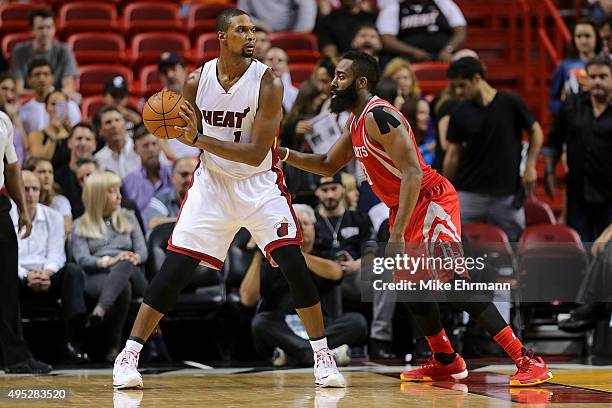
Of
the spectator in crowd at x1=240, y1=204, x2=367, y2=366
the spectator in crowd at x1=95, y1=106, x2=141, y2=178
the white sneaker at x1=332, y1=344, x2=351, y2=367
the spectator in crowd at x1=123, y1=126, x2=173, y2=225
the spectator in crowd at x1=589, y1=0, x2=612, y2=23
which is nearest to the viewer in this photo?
the white sneaker at x1=332, y1=344, x2=351, y2=367

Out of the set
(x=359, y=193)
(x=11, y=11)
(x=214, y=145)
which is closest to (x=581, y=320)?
(x=359, y=193)

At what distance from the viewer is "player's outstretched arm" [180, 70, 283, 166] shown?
5.77 metres

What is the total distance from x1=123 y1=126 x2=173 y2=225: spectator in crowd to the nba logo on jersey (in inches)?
135

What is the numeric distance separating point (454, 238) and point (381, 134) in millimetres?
761

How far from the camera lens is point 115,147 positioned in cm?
975

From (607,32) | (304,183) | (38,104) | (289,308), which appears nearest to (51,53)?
(38,104)

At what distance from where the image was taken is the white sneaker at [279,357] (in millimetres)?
7934

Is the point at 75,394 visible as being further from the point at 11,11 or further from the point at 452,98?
the point at 11,11

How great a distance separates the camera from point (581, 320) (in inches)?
320

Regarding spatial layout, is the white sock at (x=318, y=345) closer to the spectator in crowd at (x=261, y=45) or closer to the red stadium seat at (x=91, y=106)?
the spectator in crowd at (x=261, y=45)

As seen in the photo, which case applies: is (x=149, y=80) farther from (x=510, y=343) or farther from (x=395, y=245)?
(x=510, y=343)

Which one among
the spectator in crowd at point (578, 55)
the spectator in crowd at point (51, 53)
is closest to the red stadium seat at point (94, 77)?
the spectator in crowd at point (51, 53)

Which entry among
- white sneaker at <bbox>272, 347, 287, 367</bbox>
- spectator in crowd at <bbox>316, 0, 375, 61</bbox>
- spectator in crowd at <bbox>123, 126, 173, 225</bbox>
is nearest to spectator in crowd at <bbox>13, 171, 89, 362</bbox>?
spectator in crowd at <bbox>123, 126, 173, 225</bbox>

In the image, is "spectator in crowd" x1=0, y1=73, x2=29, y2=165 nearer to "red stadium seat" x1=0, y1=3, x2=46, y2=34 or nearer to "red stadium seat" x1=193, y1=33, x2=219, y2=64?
"red stadium seat" x1=193, y1=33, x2=219, y2=64
